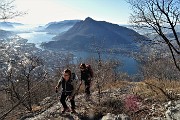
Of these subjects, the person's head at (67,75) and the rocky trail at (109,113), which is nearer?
the rocky trail at (109,113)

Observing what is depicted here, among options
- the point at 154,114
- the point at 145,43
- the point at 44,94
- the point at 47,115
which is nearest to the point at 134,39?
the point at 145,43

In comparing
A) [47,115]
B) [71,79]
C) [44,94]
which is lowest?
[44,94]

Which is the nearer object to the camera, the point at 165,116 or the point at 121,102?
the point at 165,116

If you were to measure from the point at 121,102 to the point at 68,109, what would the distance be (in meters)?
2.34

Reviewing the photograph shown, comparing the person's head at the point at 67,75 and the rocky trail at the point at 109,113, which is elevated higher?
the person's head at the point at 67,75

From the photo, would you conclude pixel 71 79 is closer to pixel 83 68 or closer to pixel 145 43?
pixel 83 68

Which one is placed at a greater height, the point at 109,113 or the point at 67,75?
the point at 67,75

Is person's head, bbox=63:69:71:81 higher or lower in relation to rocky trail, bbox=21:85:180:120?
higher

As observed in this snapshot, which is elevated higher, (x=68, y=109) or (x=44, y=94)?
(x=68, y=109)

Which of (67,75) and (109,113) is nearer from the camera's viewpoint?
(109,113)

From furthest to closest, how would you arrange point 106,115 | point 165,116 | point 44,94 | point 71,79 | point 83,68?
1. point 44,94
2. point 83,68
3. point 71,79
4. point 106,115
5. point 165,116

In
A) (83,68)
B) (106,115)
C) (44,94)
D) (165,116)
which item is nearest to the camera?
(165,116)

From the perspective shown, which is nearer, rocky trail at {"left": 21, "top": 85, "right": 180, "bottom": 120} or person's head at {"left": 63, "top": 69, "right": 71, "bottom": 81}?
rocky trail at {"left": 21, "top": 85, "right": 180, "bottom": 120}

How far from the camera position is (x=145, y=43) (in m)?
13.3
